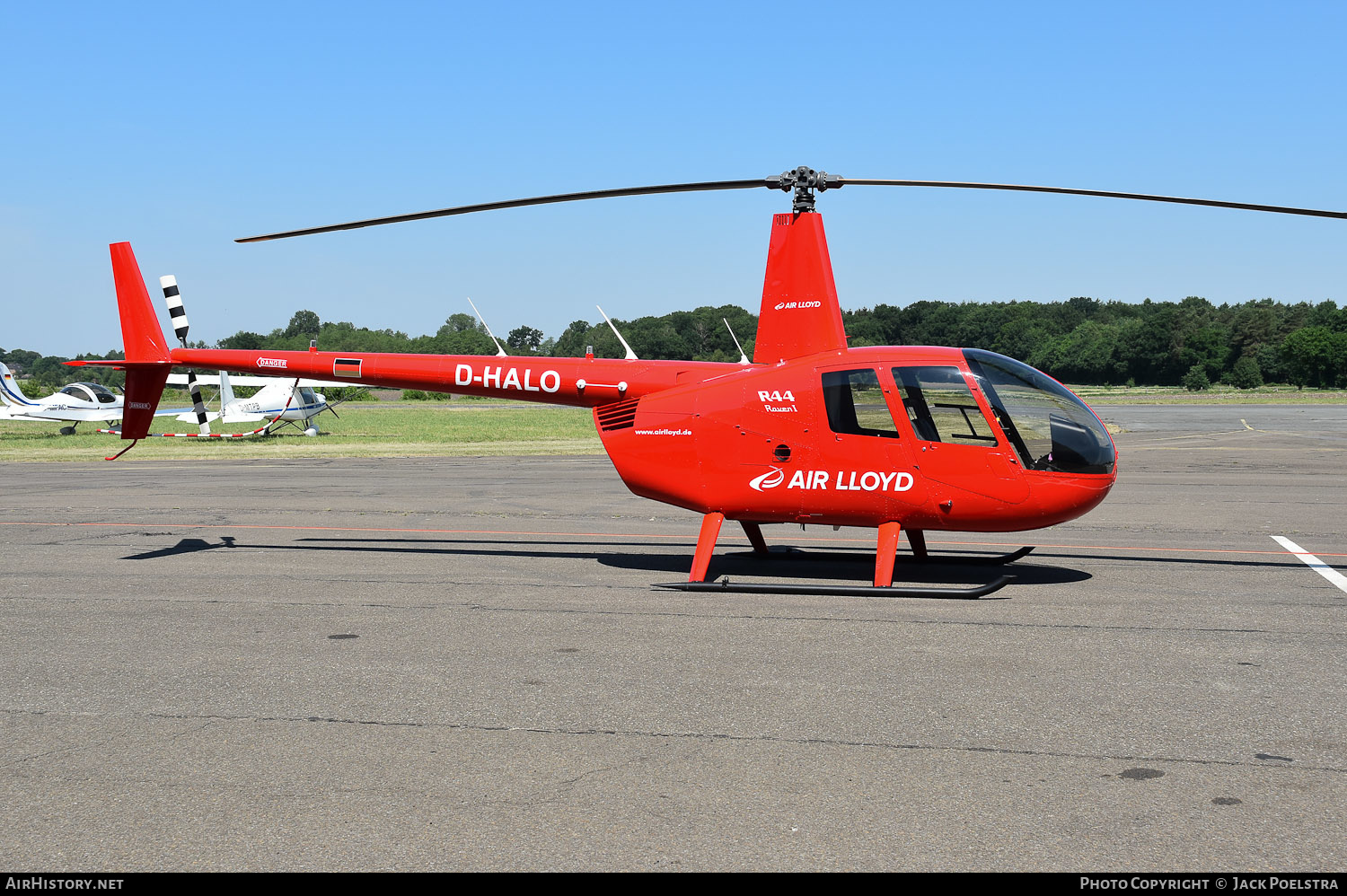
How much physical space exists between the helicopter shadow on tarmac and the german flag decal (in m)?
2.11

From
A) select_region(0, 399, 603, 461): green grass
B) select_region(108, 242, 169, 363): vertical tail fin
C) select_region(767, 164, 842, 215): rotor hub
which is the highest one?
select_region(767, 164, 842, 215): rotor hub

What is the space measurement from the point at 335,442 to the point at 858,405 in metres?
28.4

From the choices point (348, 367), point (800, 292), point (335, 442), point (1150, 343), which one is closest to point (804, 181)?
point (800, 292)

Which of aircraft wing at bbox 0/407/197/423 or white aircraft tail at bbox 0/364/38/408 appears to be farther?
white aircraft tail at bbox 0/364/38/408

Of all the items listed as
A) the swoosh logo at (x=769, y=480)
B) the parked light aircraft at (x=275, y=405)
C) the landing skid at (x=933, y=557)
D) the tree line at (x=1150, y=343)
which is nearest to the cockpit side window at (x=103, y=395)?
the parked light aircraft at (x=275, y=405)

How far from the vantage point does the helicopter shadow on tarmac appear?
10.8 meters

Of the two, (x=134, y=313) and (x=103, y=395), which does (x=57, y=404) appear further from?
(x=134, y=313)

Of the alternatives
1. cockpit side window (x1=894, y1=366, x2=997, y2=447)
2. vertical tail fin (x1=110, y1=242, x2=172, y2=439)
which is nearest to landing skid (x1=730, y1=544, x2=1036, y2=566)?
cockpit side window (x1=894, y1=366, x2=997, y2=447)

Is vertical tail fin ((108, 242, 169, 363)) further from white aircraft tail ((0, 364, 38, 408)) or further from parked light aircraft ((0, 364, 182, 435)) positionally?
white aircraft tail ((0, 364, 38, 408))

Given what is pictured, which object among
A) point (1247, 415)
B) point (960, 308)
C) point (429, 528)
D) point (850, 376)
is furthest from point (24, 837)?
point (960, 308)

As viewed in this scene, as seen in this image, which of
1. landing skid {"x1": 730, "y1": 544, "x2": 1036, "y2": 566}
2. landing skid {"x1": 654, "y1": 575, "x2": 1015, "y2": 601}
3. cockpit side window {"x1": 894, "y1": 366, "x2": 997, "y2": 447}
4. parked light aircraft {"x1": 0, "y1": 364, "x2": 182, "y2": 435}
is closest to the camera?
landing skid {"x1": 654, "y1": 575, "x2": 1015, "y2": 601}

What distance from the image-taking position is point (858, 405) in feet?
32.5

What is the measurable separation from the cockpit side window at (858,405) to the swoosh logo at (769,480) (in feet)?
2.21

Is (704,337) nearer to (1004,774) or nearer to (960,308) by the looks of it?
(960,308)
